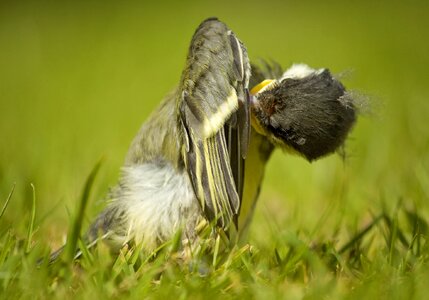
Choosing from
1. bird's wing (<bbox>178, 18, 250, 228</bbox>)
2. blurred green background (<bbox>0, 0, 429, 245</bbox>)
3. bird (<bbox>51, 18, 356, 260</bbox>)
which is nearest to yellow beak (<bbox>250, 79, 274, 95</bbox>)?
bird (<bbox>51, 18, 356, 260</bbox>)

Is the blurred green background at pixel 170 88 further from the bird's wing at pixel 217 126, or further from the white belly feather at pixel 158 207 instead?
the bird's wing at pixel 217 126

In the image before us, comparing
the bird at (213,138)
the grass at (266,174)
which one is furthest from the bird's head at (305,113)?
the grass at (266,174)

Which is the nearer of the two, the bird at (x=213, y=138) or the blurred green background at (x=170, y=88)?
the bird at (x=213, y=138)

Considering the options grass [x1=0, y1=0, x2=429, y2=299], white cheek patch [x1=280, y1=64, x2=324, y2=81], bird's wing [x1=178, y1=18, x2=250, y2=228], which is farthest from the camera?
white cheek patch [x1=280, y1=64, x2=324, y2=81]

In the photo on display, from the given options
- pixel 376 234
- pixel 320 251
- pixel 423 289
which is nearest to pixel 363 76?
pixel 376 234

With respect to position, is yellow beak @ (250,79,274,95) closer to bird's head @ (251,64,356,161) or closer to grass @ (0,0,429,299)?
bird's head @ (251,64,356,161)

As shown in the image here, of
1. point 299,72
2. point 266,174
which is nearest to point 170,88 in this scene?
point 266,174

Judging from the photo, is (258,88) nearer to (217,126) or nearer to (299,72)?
(299,72)
